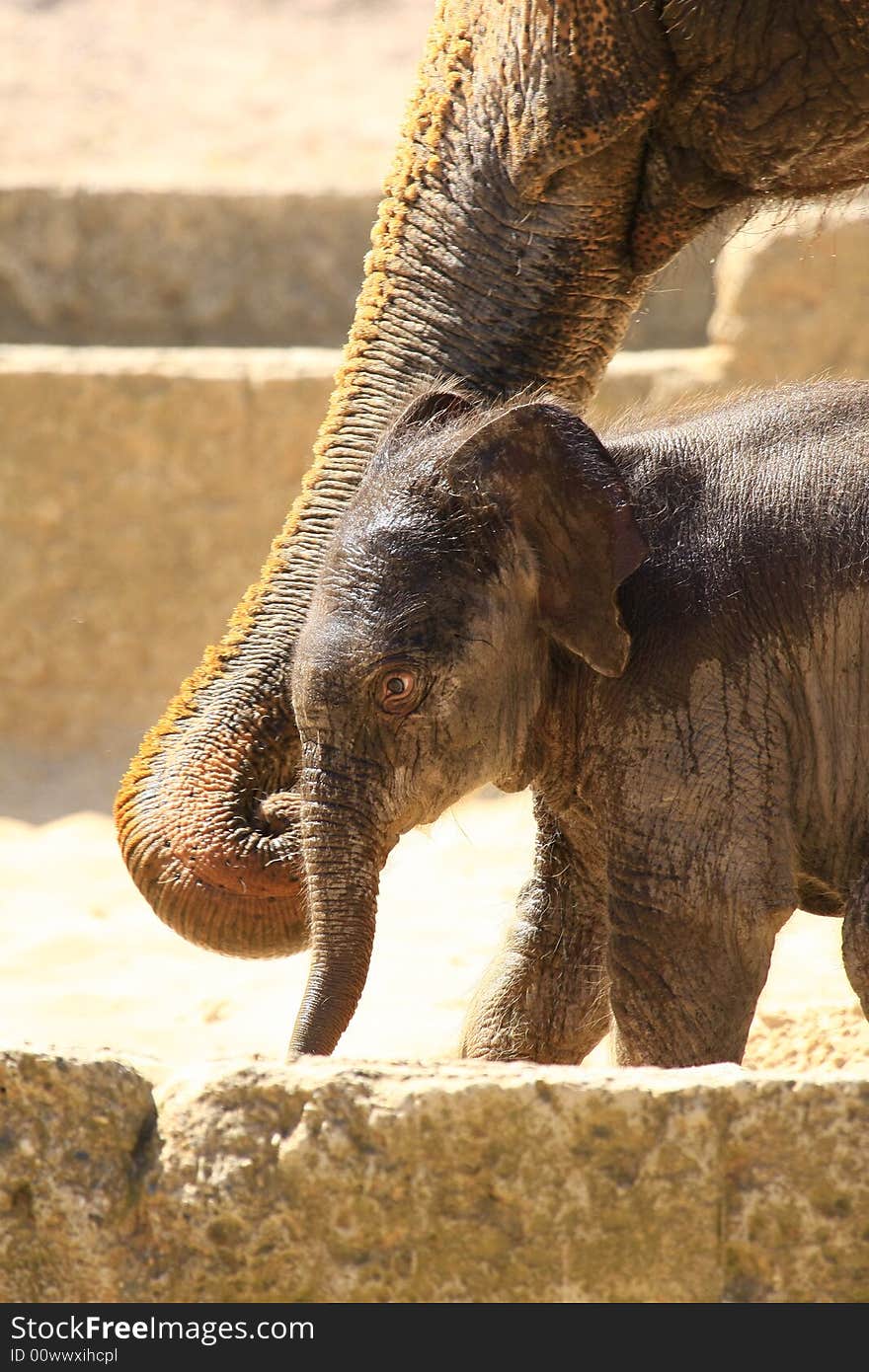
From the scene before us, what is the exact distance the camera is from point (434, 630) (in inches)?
132

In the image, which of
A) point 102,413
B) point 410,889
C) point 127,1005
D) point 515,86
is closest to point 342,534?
point 515,86

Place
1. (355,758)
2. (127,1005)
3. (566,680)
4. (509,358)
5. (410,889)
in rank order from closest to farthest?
(355,758), (566,680), (509,358), (127,1005), (410,889)

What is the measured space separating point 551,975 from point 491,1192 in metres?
1.35

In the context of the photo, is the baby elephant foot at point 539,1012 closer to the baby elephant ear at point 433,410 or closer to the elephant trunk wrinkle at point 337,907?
the elephant trunk wrinkle at point 337,907

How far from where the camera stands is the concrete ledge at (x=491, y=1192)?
2.67 meters

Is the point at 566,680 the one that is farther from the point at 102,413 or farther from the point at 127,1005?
the point at 102,413

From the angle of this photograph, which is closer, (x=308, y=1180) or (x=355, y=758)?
(x=308, y=1180)

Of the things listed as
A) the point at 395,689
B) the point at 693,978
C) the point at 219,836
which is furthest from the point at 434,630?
the point at 693,978

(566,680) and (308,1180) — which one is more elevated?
(566,680)

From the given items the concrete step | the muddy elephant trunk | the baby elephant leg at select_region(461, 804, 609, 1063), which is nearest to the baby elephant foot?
the baby elephant leg at select_region(461, 804, 609, 1063)

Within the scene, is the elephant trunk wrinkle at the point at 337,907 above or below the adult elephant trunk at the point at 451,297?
below

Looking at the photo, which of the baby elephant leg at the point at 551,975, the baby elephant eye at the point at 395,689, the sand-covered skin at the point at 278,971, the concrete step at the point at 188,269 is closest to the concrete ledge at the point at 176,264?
the concrete step at the point at 188,269

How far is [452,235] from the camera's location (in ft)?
13.3

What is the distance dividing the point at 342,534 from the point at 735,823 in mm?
756
